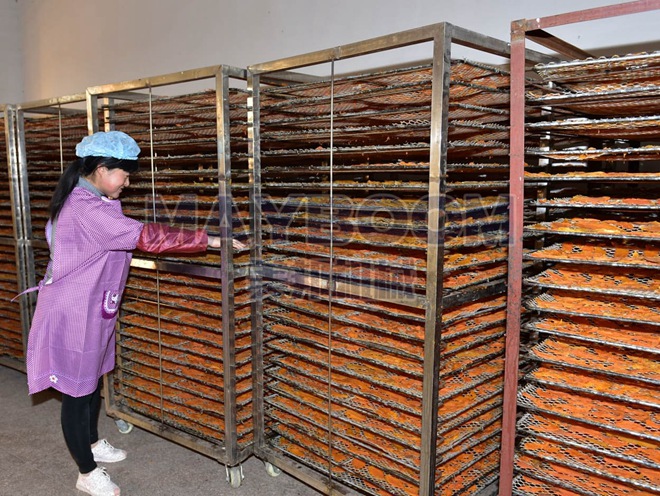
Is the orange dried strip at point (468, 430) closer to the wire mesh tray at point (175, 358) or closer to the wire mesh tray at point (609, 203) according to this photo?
the wire mesh tray at point (609, 203)

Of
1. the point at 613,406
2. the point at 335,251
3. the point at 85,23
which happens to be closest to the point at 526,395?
the point at 613,406

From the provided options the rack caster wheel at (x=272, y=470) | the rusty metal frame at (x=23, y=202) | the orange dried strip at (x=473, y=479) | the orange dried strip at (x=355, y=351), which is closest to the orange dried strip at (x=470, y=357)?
the orange dried strip at (x=355, y=351)

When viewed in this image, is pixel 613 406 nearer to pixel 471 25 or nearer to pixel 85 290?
pixel 471 25

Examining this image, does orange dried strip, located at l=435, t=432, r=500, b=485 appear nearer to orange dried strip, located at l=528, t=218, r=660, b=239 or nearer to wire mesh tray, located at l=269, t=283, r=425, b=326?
wire mesh tray, located at l=269, t=283, r=425, b=326

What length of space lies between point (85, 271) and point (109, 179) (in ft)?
1.59

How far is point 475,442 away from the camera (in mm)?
2330

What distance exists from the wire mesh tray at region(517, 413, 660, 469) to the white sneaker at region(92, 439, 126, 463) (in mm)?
2340

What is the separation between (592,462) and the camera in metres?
2.01

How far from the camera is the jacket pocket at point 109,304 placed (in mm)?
2752

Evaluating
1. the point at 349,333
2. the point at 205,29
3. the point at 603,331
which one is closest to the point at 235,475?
the point at 349,333

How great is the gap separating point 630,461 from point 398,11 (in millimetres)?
2539

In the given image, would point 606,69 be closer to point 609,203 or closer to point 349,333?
point 609,203

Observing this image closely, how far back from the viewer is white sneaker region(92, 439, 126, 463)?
10.2 ft

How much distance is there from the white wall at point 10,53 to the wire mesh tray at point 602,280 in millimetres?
6255
